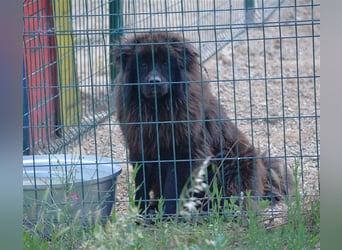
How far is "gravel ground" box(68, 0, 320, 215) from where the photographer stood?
6.34 metres

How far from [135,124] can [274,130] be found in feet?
9.49

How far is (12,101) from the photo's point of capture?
182 cm

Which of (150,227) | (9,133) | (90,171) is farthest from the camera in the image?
(90,171)

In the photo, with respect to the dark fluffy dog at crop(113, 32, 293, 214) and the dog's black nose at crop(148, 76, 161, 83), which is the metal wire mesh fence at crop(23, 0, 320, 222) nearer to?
the dark fluffy dog at crop(113, 32, 293, 214)

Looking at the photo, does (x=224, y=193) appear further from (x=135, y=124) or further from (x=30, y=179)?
(x=30, y=179)

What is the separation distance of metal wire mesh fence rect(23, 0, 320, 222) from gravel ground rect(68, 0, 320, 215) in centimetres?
2

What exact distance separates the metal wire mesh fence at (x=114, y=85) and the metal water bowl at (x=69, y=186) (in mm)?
118

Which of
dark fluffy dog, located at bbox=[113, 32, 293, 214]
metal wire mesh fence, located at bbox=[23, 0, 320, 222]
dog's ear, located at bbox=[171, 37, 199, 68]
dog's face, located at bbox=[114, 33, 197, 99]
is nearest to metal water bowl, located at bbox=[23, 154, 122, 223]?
metal wire mesh fence, located at bbox=[23, 0, 320, 222]

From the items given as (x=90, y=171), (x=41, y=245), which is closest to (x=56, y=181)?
(x=90, y=171)

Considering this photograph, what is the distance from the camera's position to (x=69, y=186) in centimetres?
462

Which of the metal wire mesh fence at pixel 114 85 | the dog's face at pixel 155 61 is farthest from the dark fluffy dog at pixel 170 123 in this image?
the metal wire mesh fence at pixel 114 85

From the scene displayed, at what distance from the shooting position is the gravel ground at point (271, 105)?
634 centimetres

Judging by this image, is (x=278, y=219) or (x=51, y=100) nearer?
(x=278, y=219)

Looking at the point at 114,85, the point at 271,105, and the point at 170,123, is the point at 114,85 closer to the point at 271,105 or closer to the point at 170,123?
the point at 170,123
